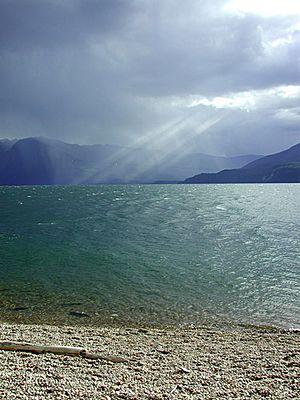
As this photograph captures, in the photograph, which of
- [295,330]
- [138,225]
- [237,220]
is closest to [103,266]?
[295,330]

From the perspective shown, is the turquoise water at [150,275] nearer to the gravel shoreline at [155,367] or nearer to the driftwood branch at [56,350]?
the gravel shoreline at [155,367]

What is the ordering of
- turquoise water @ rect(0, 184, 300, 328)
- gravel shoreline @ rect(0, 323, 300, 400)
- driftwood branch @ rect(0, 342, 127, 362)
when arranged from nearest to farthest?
gravel shoreline @ rect(0, 323, 300, 400) → driftwood branch @ rect(0, 342, 127, 362) → turquoise water @ rect(0, 184, 300, 328)

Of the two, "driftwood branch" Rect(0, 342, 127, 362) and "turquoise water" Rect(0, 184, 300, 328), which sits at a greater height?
"driftwood branch" Rect(0, 342, 127, 362)

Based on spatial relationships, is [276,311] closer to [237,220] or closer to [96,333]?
[96,333]

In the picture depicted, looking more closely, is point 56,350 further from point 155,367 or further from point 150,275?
point 150,275

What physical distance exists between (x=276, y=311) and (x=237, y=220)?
174ft

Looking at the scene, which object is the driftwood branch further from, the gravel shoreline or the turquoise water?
the turquoise water

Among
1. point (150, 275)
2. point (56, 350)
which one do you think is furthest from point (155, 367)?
point (150, 275)

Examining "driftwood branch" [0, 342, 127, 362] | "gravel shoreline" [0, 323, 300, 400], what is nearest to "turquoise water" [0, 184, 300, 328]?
"gravel shoreline" [0, 323, 300, 400]

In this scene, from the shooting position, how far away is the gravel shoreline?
10422 millimetres

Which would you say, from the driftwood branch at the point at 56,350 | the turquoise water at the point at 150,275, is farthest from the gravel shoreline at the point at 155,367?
the turquoise water at the point at 150,275

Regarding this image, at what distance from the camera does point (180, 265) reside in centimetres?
3691

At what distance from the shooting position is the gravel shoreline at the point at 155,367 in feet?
34.2

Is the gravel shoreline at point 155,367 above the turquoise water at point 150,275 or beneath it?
above
